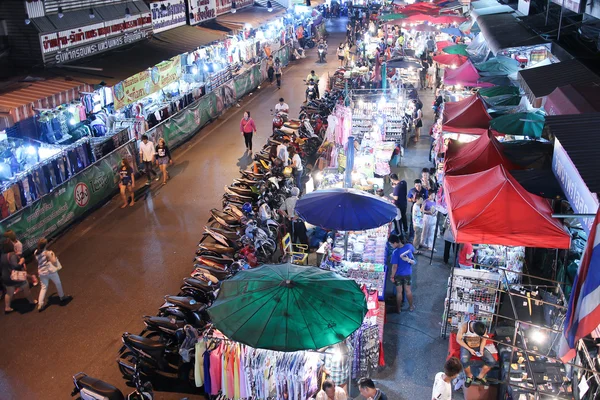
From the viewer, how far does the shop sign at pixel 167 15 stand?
24567mm

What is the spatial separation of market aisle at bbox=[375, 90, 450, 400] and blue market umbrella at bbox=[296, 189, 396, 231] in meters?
2.06

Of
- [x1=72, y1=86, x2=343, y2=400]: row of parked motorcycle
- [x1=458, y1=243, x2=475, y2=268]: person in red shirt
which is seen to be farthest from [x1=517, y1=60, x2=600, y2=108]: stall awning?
[x1=72, y1=86, x2=343, y2=400]: row of parked motorcycle

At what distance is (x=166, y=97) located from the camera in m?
22.1

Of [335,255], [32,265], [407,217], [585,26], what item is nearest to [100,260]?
[32,265]

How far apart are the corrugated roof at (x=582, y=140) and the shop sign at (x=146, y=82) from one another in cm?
1437

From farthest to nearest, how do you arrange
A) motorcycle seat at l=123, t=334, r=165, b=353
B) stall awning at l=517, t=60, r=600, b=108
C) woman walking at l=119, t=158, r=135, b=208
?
woman walking at l=119, t=158, r=135, b=208
stall awning at l=517, t=60, r=600, b=108
motorcycle seat at l=123, t=334, r=165, b=353

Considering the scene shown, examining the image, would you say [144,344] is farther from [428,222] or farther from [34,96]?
[34,96]

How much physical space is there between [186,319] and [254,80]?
855 inches

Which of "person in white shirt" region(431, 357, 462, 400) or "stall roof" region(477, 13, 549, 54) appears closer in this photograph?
"person in white shirt" region(431, 357, 462, 400)

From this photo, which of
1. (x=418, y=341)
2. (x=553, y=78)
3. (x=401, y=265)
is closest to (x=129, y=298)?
(x=401, y=265)

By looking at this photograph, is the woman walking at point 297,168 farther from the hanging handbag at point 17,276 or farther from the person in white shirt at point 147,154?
the hanging handbag at point 17,276

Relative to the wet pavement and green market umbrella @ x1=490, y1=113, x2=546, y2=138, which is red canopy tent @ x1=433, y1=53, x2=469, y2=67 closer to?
the wet pavement

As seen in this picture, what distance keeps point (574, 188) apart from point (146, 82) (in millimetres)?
16132

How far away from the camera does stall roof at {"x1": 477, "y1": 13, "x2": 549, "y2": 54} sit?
50.5 ft
